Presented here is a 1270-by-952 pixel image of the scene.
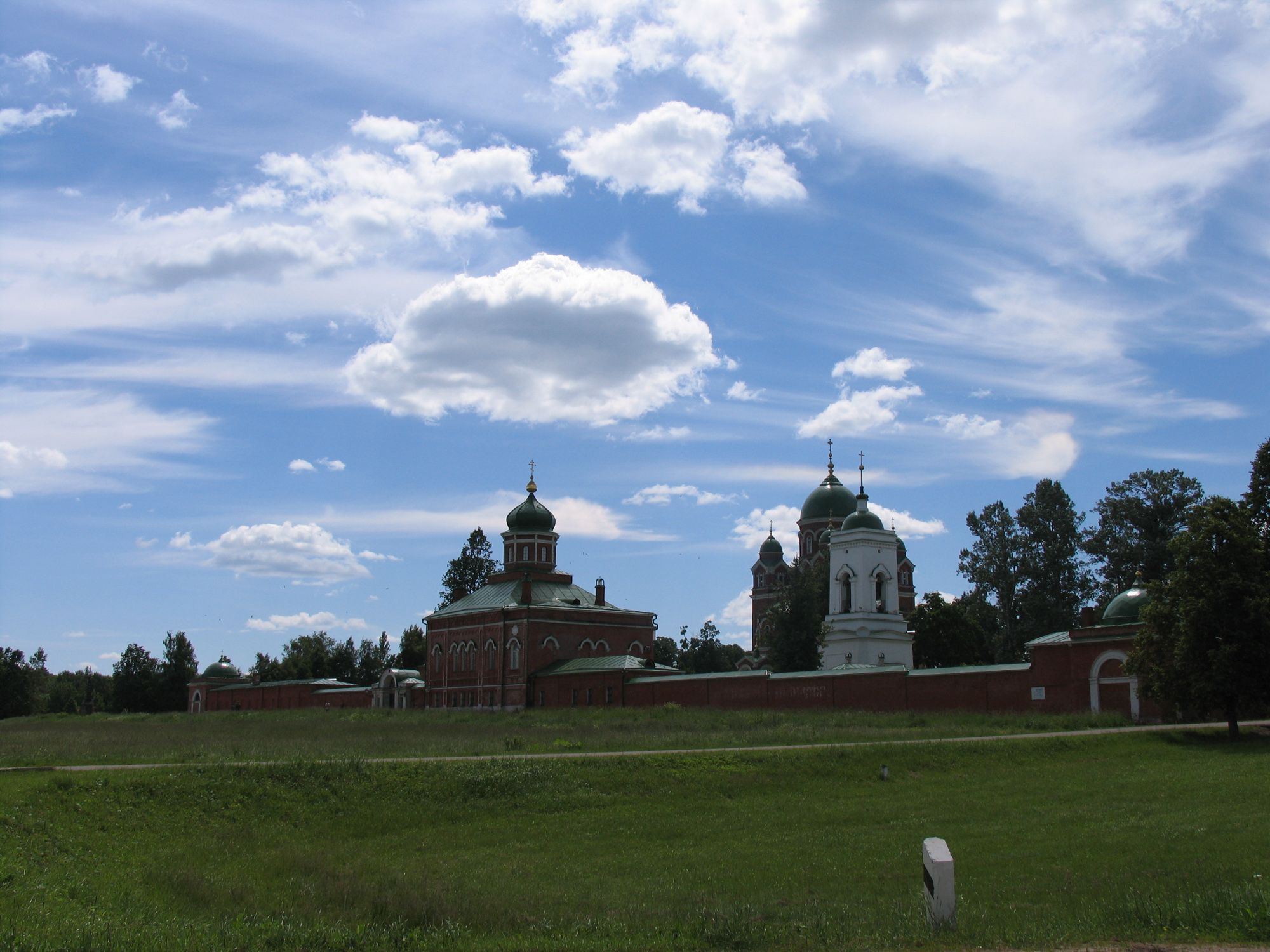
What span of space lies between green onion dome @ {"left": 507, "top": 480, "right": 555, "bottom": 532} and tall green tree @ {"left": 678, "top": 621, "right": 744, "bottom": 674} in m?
13.0

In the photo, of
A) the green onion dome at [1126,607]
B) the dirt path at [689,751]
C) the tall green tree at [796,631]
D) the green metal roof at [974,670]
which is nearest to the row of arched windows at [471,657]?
the tall green tree at [796,631]

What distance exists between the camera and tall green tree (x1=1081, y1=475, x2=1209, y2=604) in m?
59.1

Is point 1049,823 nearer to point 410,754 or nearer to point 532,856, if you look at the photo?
point 532,856

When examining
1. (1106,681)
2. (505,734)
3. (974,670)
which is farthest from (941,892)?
(974,670)

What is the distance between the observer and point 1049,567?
64438 mm

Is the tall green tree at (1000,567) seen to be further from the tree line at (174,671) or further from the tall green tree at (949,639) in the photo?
the tree line at (174,671)

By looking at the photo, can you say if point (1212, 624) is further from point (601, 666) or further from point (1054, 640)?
point (601, 666)

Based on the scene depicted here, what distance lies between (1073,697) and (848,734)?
1166cm

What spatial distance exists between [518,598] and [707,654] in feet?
45.2

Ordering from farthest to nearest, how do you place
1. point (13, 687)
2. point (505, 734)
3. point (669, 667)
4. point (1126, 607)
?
point (13, 687)
point (669, 667)
point (1126, 607)
point (505, 734)

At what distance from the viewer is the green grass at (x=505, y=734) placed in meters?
24.6

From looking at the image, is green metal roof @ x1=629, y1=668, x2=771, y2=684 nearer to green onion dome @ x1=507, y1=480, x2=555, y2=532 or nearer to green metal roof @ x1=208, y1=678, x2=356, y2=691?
green onion dome @ x1=507, y1=480, x2=555, y2=532

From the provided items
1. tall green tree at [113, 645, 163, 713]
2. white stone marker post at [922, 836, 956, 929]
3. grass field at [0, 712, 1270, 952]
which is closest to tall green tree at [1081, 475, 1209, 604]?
grass field at [0, 712, 1270, 952]

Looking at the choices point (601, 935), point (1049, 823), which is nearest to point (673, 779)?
point (1049, 823)
